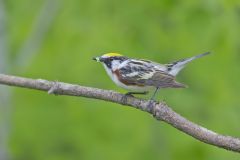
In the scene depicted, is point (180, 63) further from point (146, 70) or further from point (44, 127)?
point (44, 127)

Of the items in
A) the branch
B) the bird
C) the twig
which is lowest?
the twig

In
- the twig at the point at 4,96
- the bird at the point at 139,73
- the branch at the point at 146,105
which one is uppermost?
the branch at the point at 146,105

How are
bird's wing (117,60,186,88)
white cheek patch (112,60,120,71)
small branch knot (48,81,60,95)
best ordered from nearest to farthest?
small branch knot (48,81,60,95), bird's wing (117,60,186,88), white cheek patch (112,60,120,71)

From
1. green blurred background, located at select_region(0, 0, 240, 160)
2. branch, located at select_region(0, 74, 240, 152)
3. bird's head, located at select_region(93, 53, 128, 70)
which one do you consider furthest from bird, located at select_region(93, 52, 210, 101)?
green blurred background, located at select_region(0, 0, 240, 160)

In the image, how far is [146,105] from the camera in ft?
14.5

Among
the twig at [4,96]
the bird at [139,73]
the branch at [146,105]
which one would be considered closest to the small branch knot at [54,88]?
the branch at [146,105]

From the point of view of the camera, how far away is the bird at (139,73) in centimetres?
511

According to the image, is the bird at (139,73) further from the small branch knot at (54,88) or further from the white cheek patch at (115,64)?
the small branch knot at (54,88)

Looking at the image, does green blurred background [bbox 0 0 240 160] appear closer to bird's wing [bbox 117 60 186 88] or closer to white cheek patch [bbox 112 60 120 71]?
bird's wing [bbox 117 60 186 88]

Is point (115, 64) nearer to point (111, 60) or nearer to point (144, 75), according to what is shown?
point (111, 60)

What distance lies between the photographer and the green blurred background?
6727 millimetres

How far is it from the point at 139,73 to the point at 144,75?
41mm

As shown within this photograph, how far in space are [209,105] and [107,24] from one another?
127cm

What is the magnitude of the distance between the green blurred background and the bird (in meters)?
1.16
